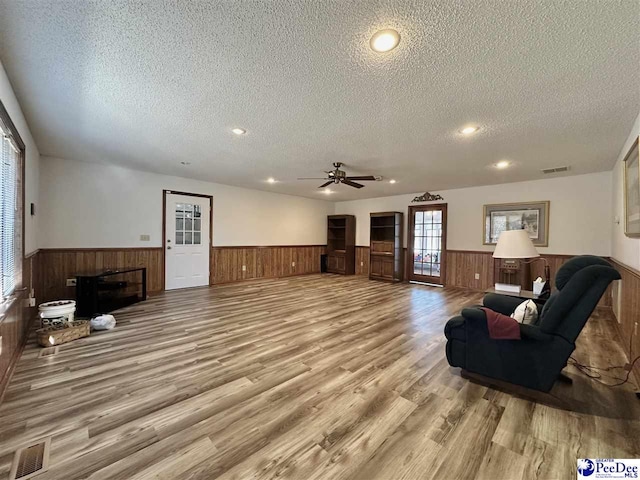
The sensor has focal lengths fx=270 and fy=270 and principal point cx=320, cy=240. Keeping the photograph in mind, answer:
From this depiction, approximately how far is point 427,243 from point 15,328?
7376 mm

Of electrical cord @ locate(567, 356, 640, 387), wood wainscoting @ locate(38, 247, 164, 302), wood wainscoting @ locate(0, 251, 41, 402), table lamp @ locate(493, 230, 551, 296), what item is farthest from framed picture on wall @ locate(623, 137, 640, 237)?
wood wainscoting @ locate(38, 247, 164, 302)

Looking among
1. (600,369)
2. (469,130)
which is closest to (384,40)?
(469,130)

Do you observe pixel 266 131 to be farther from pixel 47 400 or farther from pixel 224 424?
pixel 47 400

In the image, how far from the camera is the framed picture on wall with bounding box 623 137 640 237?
263cm

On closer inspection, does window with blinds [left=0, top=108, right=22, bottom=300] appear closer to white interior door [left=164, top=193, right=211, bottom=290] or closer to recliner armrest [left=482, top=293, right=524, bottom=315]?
white interior door [left=164, top=193, right=211, bottom=290]

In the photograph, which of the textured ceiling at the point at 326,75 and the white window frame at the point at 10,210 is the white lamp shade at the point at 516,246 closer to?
the textured ceiling at the point at 326,75

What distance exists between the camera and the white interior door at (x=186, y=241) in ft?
18.8

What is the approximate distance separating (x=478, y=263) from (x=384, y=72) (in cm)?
561

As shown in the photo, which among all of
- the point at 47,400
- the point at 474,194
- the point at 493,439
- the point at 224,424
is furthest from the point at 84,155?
the point at 474,194

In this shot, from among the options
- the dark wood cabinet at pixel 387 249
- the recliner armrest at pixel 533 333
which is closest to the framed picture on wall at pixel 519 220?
the dark wood cabinet at pixel 387 249

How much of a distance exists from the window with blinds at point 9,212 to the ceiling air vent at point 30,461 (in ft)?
4.18

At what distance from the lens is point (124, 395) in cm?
201

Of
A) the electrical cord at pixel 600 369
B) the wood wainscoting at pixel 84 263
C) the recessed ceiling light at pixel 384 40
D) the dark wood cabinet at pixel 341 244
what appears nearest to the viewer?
the recessed ceiling light at pixel 384 40

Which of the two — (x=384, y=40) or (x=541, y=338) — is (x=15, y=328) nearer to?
(x=384, y=40)
